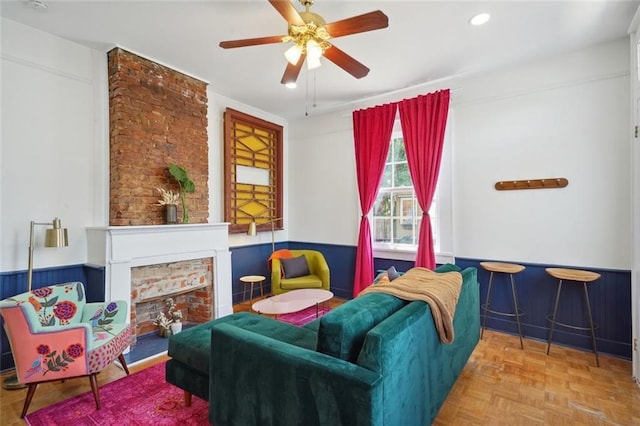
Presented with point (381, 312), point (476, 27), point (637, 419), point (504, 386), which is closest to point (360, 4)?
point (476, 27)

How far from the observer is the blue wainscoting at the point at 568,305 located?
9.34ft

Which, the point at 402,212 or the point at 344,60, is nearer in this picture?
the point at 344,60

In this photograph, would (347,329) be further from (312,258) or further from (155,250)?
(312,258)

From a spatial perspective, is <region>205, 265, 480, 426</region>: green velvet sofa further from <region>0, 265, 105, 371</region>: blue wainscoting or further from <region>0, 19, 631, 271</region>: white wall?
<region>0, 19, 631, 271</region>: white wall

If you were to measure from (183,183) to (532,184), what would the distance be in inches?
151

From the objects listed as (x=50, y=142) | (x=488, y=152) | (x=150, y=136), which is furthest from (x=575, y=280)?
(x=50, y=142)

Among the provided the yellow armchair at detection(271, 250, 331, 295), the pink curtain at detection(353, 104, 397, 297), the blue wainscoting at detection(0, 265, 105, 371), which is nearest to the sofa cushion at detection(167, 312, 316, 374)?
the blue wainscoting at detection(0, 265, 105, 371)

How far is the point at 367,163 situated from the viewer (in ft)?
14.2

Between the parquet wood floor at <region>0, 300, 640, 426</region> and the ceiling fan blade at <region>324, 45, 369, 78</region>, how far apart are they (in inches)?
103

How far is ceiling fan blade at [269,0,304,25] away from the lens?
1.79 meters

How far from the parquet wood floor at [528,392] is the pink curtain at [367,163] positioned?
1.79 meters

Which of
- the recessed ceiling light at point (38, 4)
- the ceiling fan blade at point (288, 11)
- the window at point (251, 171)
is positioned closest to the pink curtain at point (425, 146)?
the window at point (251, 171)

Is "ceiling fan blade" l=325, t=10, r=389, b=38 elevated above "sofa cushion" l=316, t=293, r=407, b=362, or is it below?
above

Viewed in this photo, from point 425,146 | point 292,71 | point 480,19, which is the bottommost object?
point 425,146
